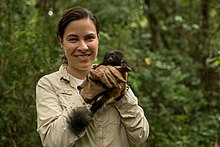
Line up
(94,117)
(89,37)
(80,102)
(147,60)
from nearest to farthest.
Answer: (80,102) < (94,117) < (89,37) < (147,60)

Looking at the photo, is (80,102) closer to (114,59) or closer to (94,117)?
(94,117)

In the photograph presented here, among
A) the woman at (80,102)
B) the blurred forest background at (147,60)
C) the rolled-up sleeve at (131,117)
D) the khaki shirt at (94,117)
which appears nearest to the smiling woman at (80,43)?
the woman at (80,102)

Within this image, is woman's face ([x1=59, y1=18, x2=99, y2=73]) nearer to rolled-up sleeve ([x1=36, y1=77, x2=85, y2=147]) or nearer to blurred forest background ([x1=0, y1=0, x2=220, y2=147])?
rolled-up sleeve ([x1=36, y1=77, x2=85, y2=147])

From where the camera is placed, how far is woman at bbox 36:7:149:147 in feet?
7.29

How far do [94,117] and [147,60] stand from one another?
352 centimetres

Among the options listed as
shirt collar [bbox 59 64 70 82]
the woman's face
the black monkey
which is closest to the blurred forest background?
shirt collar [bbox 59 64 70 82]

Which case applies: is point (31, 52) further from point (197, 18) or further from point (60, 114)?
point (197, 18)

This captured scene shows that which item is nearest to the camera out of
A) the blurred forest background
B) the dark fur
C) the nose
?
the dark fur

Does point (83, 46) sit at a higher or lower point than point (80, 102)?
higher

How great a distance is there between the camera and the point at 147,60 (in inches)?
225

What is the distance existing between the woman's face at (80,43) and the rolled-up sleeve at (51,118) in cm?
20

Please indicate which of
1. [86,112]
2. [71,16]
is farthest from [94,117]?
Answer: [71,16]

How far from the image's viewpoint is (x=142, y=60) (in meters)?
5.76

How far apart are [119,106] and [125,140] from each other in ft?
0.74
